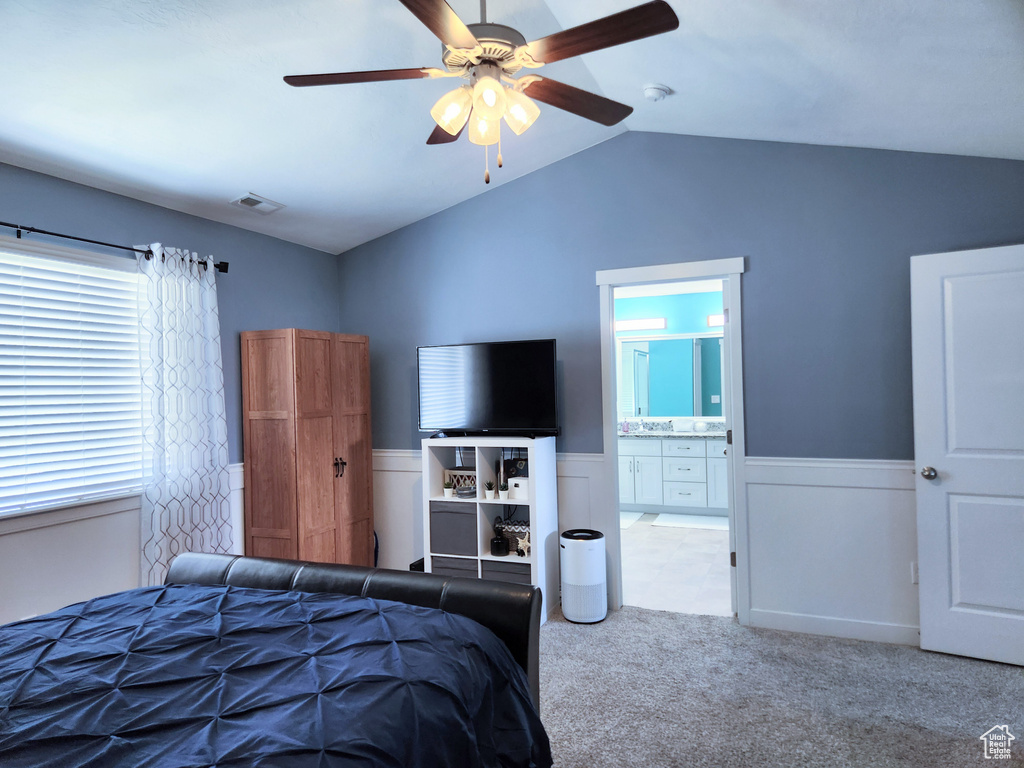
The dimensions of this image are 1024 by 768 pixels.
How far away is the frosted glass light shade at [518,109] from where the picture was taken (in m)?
1.83

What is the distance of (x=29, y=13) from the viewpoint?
195 cm

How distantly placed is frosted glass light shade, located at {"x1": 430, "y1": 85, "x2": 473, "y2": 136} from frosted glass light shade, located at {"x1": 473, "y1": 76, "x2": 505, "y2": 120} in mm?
54

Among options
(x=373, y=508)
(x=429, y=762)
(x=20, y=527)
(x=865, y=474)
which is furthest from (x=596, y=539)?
(x=20, y=527)

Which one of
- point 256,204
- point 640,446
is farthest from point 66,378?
point 640,446

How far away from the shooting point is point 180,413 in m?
3.40

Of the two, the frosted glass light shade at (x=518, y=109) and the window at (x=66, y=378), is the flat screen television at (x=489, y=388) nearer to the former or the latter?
the window at (x=66, y=378)

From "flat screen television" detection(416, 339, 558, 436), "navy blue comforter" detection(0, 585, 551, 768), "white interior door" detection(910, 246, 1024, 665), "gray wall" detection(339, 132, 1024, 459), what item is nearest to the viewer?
"navy blue comforter" detection(0, 585, 551, 768)

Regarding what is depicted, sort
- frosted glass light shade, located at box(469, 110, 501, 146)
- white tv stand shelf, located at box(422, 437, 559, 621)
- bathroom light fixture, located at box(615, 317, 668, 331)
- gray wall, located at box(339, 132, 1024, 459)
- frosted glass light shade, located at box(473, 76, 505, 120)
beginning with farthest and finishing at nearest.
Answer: bathroom light fixture, located at box(615, 317, 668, 331) < white tv stand shelf, located at box(422, 437, 559, 621) < gray wall, located at box(339, 132, 1024, 459) < frosted glass light shade, located at box(469, 110, 501, 146) < frosted glass light shade, located at box(473, 76, 505, 120)

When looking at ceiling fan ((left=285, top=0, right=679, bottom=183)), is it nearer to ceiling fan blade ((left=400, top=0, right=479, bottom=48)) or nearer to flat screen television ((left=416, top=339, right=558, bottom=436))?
ceiling fan blade ((left=400, top=0, right=479, bottom=48))

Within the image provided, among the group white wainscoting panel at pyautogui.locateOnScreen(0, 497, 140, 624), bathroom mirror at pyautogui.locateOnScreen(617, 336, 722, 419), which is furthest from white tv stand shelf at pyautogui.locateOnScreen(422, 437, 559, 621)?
bathroom mirror at pyautogui.locateOnScreen(617, 336, 722, 419)

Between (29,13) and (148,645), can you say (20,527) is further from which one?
(29,13)

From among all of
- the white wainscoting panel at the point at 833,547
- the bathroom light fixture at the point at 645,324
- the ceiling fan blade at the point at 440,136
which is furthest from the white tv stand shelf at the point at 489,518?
the bathroom light fixture at the point at 645,324

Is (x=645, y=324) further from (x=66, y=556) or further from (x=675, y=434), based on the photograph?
(x=66, y=556)

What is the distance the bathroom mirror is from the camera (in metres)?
6.47
